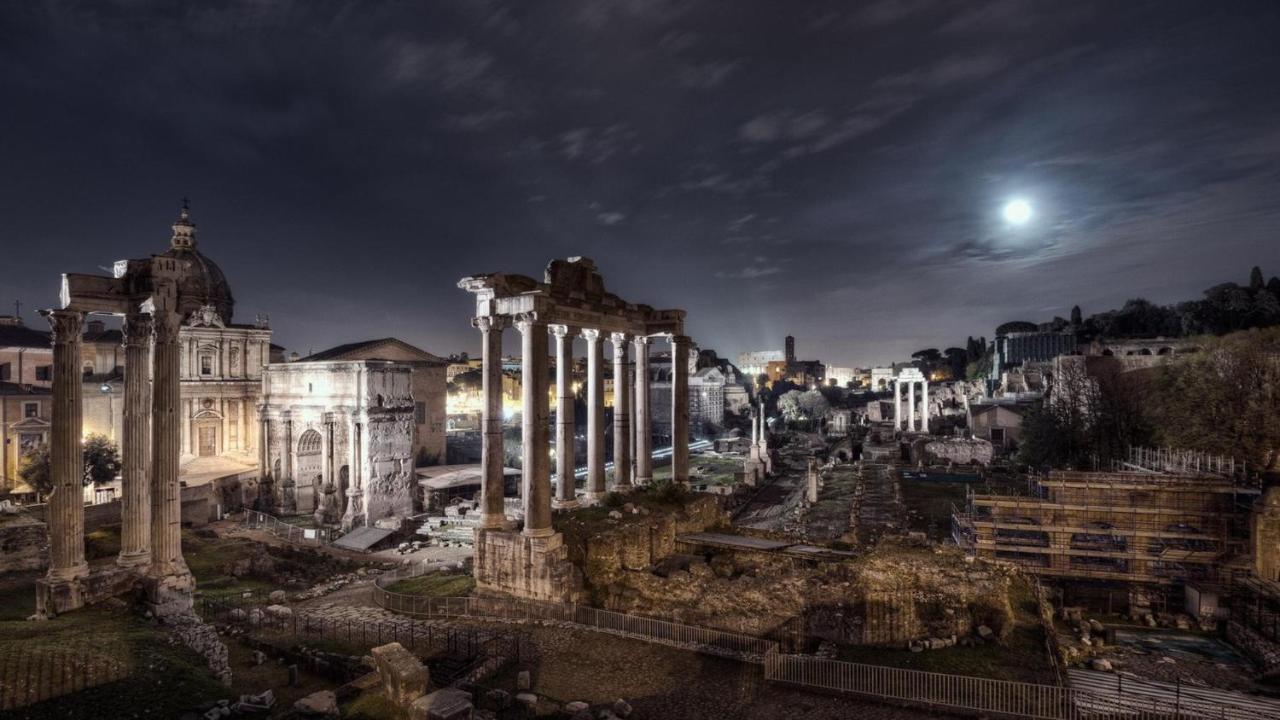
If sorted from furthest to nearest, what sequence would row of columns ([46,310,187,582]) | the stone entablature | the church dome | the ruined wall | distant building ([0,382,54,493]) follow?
the ruined wall
the church dome
distant building ([0,382,54,493])
the stone entablature
row of columns ([46,310,187,582])

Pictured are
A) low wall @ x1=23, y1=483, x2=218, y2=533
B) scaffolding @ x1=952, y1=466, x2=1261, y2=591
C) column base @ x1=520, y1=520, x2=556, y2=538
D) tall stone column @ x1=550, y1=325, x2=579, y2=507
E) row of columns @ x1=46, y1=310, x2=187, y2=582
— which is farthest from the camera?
low wall @ x1=23, y1=483, x2=218, y2=533

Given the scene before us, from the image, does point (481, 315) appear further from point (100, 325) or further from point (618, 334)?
point (100, 325)

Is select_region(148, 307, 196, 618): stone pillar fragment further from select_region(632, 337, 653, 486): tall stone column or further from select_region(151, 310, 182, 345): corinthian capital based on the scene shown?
select_region(632, 337, 653, 486): tall stone column

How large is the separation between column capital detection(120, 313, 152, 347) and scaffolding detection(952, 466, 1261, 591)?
26.5 m

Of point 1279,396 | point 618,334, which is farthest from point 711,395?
point 618,334

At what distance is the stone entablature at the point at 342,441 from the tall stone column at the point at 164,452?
1887 centimetres

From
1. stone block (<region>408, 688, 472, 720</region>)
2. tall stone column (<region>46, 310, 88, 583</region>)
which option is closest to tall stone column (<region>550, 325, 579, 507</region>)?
stone block (<region>408, 688, 472, 720</region>)

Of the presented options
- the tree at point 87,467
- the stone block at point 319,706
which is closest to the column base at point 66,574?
the stone block at point 319,706

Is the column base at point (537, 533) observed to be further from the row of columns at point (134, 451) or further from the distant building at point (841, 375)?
the distant building at point (841, 375)

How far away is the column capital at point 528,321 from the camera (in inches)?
610

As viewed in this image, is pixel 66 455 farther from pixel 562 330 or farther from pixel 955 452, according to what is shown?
pixel 955 452

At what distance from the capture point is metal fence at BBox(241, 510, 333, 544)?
3091 cm

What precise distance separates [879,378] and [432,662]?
15565 cm

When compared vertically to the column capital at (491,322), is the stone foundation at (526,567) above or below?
below
